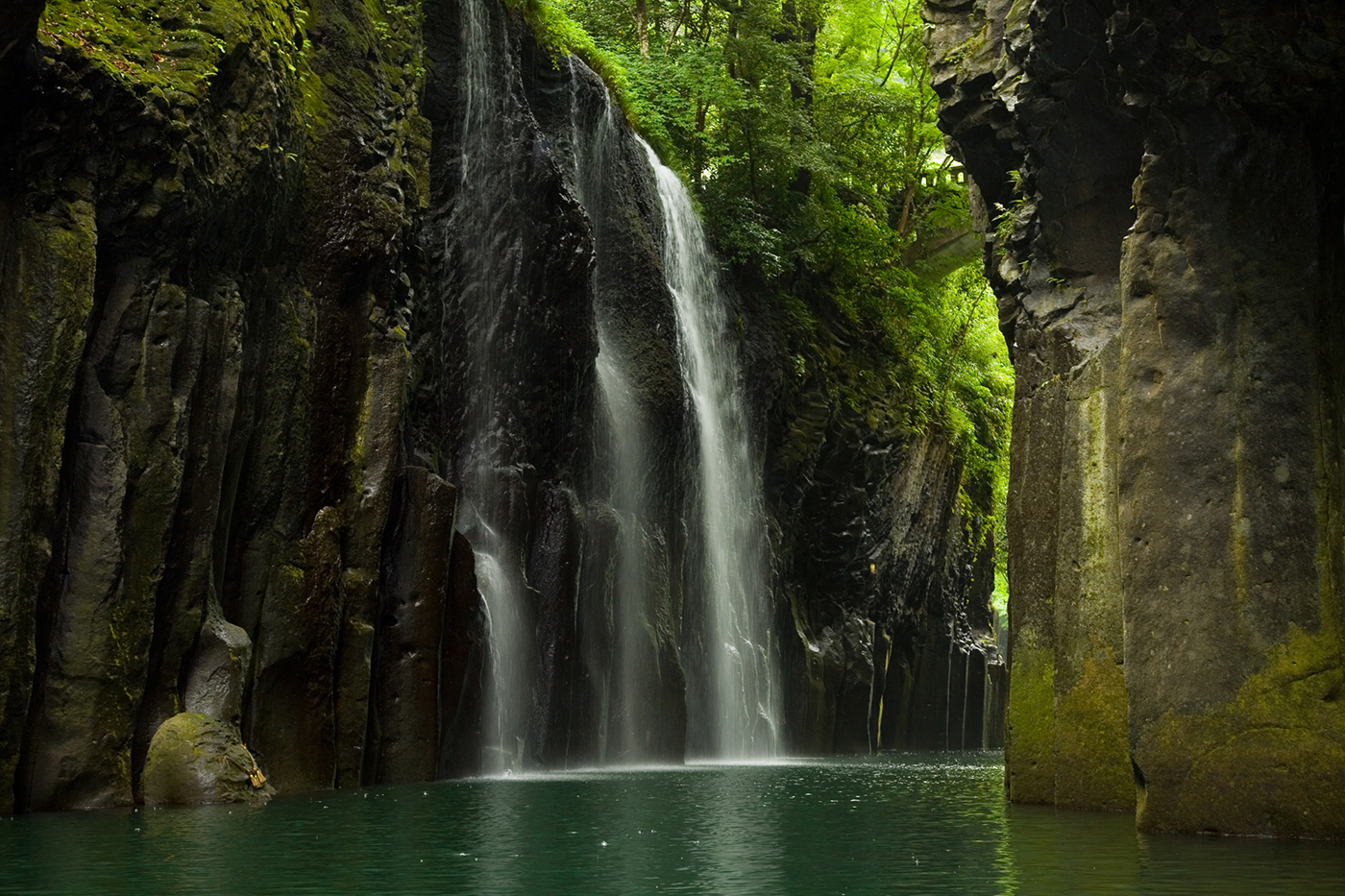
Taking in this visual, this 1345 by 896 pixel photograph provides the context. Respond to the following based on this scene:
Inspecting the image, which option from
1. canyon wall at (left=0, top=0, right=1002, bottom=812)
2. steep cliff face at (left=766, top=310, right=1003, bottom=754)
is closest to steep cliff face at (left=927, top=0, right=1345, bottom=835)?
canyon wall at (left=0, top=0, right=1002, bottom=812)

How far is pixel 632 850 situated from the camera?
24.5ft

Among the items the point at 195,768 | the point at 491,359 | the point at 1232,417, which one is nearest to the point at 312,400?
the point at 195,768

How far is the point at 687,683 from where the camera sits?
2295cm

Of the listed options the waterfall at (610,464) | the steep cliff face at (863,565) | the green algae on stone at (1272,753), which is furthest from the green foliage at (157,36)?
the steep cliff face at (863,565)

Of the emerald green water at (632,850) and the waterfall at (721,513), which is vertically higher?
the waterfall at (721,513)

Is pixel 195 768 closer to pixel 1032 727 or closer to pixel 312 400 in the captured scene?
pixel 312 400

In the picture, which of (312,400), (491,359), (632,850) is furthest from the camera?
(491,359)

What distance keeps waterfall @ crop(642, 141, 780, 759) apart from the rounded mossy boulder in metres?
12.4

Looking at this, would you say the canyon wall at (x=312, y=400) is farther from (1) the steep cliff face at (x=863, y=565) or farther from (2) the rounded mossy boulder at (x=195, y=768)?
(1) the steep cliff face at (x=863, y=565)

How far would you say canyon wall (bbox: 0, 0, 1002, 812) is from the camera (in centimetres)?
1035

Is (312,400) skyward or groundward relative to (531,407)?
groundward

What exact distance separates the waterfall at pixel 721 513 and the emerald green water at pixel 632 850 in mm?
11645

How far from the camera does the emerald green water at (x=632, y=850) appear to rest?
235 inches

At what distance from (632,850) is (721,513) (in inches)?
651
